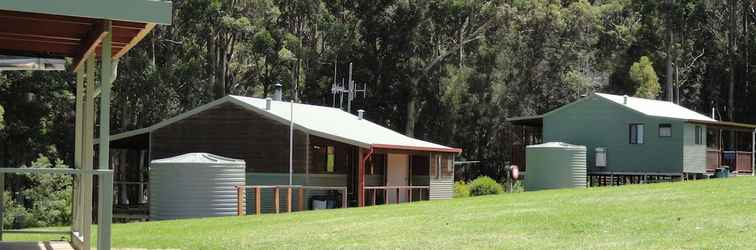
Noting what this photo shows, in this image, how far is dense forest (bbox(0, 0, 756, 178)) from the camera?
4381 centimetres

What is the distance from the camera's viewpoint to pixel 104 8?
26.6 ft

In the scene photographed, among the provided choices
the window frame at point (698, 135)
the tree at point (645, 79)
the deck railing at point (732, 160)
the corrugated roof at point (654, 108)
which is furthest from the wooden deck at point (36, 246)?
the tree at point (645, 79)

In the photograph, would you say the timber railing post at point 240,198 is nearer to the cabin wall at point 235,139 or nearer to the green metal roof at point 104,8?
the cabin wall at point 235,139

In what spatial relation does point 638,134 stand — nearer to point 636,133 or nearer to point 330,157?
point 636,133

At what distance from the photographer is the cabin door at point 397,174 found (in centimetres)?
3366

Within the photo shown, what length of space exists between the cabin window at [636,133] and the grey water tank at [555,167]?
11.3ft

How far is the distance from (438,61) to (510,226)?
117 ft

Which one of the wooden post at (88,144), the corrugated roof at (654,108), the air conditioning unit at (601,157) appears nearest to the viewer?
the wooden post at (88,144)

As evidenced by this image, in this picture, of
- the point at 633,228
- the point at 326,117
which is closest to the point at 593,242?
the point at 633,228

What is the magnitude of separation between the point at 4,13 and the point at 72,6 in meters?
1.18

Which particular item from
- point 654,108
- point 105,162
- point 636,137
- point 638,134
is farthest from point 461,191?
point 105,162

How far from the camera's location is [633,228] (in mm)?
15547

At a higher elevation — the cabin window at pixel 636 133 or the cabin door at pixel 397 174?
the cabin window at pixel 636 133

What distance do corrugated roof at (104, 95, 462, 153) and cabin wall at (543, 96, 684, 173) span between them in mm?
7994
